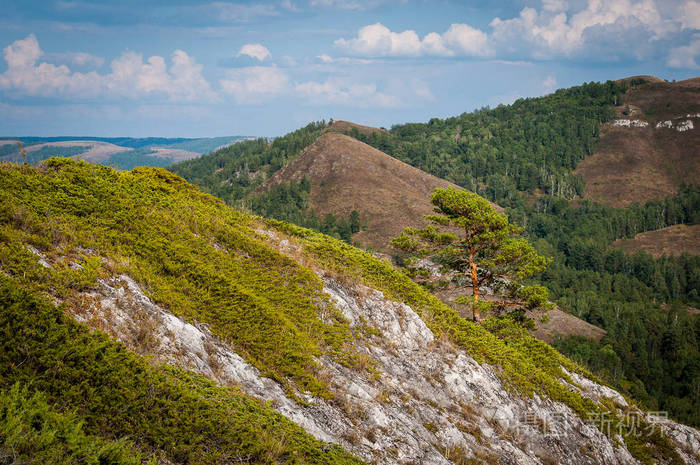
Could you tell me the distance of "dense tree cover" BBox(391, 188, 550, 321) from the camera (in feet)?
68.2

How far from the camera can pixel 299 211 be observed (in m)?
114

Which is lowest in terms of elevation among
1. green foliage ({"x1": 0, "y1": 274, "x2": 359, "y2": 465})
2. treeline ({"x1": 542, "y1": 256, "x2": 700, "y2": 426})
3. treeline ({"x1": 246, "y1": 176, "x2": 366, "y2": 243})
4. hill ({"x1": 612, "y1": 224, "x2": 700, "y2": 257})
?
treeline ({"x1": 542, "y1": 256, "x2": 700, "y2": 426})

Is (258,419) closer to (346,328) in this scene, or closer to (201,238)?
(346,328)

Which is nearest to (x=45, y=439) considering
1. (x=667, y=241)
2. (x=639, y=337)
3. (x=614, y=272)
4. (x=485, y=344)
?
(x=485, y=344)

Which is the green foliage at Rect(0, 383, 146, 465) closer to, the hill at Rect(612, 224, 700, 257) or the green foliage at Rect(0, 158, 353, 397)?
the green foliage at Rect(0, 158, 353, 397)

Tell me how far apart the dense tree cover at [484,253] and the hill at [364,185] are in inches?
2815

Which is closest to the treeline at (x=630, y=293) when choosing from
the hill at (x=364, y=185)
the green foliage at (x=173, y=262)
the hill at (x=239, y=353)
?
Result: the hill at (x=239, y=353)

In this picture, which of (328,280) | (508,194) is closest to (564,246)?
(508,194)

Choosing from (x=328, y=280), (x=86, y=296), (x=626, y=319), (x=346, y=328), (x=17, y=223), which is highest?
(x=17, y=223)

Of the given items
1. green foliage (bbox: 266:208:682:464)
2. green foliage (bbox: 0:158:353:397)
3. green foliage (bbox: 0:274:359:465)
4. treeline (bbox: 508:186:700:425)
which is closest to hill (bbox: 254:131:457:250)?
treeline (bbox: 508:186:700:425)

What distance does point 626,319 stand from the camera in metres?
101

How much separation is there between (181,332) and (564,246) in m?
169

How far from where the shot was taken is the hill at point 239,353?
5.42m

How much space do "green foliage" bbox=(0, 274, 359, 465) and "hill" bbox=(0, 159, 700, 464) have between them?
23 mm
